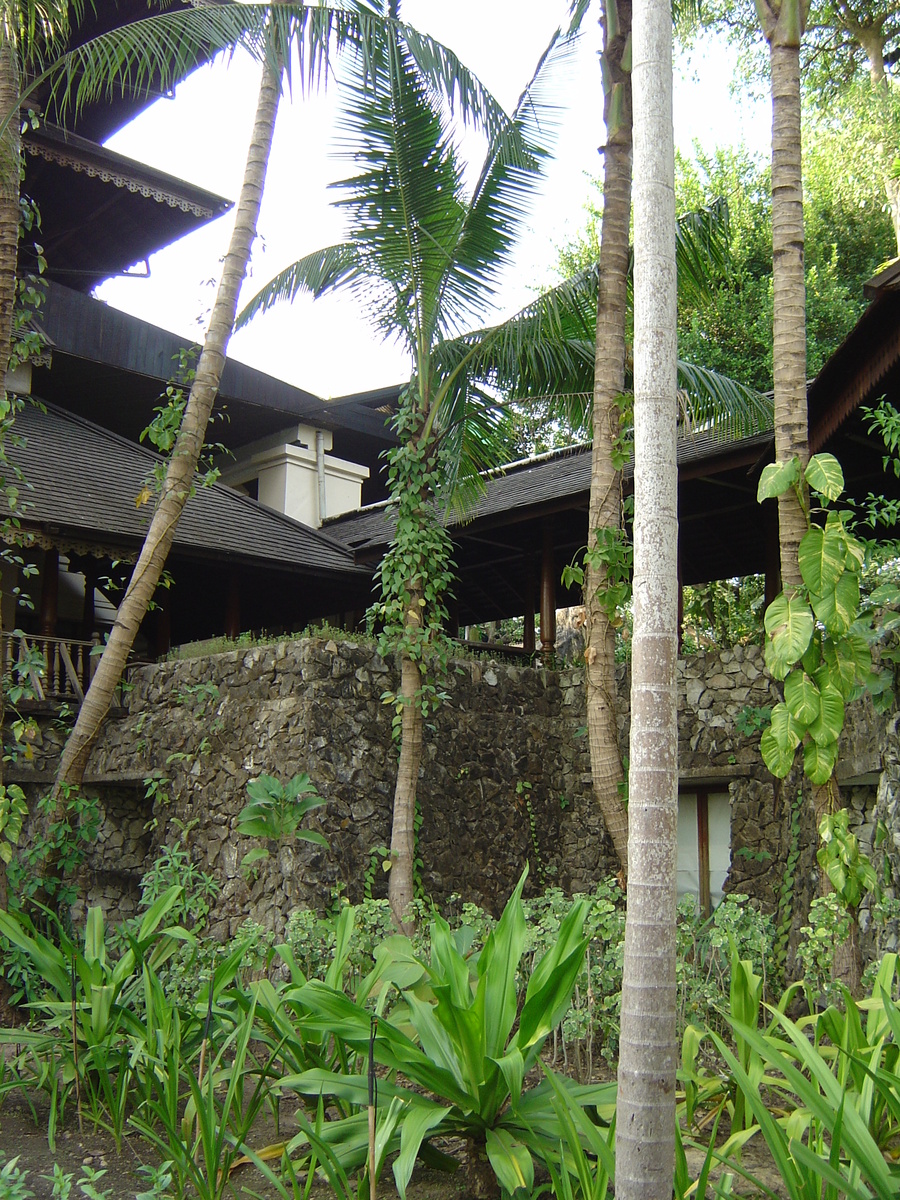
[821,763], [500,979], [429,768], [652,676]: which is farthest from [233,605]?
[652,676]

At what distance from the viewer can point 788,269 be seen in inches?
231

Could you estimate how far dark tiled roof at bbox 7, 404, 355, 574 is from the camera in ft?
36.0

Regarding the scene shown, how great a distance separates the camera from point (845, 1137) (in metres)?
3.00

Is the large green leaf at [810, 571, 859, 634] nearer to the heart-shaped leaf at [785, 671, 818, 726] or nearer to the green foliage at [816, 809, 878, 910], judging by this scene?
the heart-shaped leaf at [785, 671, 818, 726]

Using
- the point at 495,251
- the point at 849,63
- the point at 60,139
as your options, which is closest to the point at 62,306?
the point at 60,139

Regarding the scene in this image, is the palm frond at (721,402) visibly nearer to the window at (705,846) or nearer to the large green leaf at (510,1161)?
the window at (705,846)

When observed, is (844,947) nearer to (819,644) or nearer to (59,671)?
(819,644)

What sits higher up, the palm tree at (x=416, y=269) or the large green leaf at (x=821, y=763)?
the palm tree at (x=416, y=269)

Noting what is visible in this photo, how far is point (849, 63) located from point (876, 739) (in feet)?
52.8

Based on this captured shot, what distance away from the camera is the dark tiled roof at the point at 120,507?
432 inches

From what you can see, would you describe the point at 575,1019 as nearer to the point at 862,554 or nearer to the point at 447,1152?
the point at 447,1152

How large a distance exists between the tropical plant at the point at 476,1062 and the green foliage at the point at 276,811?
390 centimetres

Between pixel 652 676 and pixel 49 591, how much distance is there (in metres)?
9.72

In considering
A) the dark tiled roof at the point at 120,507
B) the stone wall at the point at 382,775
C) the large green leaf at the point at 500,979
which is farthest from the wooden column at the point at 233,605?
the large green leaf at the point at 500,979
